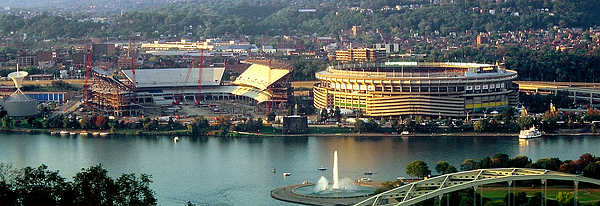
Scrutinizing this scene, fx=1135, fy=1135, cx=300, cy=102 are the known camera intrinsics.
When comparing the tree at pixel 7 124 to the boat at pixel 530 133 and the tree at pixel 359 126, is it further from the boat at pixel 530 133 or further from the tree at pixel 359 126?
the boat at pixel 530 133

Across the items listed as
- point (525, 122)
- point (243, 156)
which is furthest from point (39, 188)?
point (525, 122)

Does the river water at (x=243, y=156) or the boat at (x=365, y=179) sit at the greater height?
the river water at (x=243, y=156)

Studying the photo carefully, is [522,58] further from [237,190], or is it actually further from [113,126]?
[237,190]

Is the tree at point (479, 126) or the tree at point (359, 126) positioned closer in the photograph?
the tree at point (479, 126)

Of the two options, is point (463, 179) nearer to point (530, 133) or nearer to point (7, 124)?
point (530, 133)

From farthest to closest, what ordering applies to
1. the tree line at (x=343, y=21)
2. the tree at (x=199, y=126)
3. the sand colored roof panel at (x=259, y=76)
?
the tree line at (x=343, y=21) → the sand colored roof panel at (x=259, y=76) → the tree at (x=199, y=126)

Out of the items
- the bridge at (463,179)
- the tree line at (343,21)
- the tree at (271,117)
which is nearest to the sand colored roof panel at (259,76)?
the tree at (271,117)
